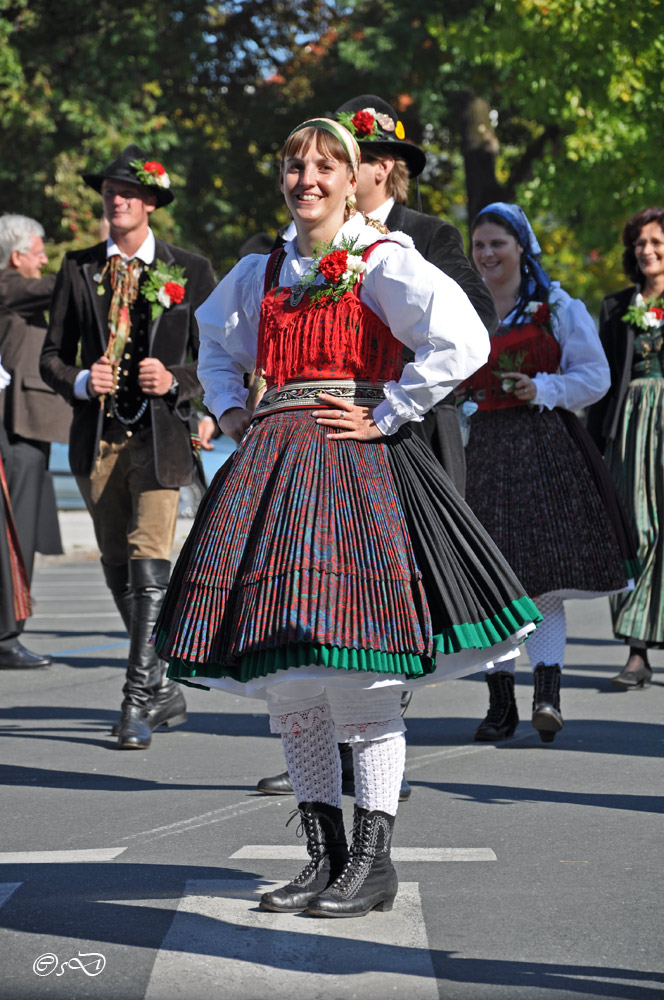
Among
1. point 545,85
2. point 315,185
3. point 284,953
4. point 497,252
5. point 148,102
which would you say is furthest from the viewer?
point 148,102

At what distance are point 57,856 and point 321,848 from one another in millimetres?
972

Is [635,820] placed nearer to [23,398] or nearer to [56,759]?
[56,759]

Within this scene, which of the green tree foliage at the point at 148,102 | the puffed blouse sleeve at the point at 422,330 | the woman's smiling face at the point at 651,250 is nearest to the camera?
the puffed blouse sleeve at the point at 422,330

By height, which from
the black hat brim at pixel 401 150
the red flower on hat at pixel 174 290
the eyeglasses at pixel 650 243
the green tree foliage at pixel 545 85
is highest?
the green tree foliage at pixel 545 85

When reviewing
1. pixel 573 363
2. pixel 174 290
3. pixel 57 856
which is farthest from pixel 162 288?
pixel 57 856

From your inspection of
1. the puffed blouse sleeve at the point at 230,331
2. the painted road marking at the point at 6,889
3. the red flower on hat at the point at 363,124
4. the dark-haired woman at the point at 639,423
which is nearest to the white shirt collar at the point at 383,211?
the red flower on hat at the point at 363,124

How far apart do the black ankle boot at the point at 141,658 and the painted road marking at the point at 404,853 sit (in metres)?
1.92

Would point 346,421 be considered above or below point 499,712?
above

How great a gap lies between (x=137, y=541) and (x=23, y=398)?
3.17 meters

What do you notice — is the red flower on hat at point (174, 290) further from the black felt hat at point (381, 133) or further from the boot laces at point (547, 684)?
the boot laces at point (547, 684)

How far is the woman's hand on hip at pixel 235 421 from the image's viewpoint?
14.3 ft

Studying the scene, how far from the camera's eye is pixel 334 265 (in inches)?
155

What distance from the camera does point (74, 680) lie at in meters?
8.48

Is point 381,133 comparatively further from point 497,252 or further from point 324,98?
point 324,98
